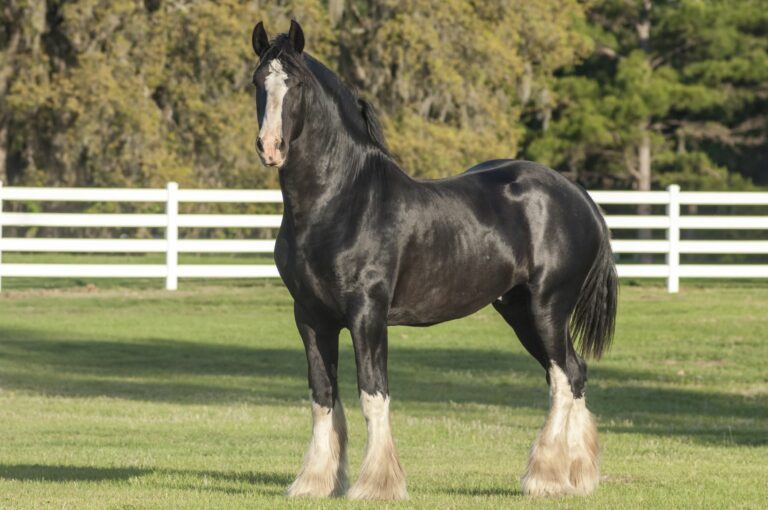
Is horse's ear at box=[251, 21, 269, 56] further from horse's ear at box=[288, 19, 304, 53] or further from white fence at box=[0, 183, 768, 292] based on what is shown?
white fence at box=[0, 183, 768, 292]

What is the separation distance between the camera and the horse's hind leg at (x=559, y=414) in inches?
318

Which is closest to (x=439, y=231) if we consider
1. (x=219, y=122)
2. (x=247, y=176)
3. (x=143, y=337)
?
(x=143, y=337)

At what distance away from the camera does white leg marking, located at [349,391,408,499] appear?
750 cm

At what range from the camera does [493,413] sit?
45.4 feet

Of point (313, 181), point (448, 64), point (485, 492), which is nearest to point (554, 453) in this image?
point (485, 492)

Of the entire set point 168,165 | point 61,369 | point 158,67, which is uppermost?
point 158,67

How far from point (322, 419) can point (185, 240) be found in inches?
637

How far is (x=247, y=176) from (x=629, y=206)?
1315 cm

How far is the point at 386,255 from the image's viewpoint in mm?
7551

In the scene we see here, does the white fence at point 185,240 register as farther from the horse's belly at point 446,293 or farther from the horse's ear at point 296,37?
the horse's ear at point 296,37

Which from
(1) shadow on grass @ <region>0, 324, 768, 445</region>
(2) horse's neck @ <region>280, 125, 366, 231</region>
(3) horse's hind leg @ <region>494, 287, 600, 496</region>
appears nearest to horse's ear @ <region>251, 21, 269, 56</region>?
(2) horse's neck @ <region>280, 125, 366, 231</region>

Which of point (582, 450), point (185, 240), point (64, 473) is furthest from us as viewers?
point (185, 240)

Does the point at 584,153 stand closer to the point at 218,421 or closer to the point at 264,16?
the point at 264,16

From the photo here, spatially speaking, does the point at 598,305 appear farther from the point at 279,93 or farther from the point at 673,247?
the point at 673,247
